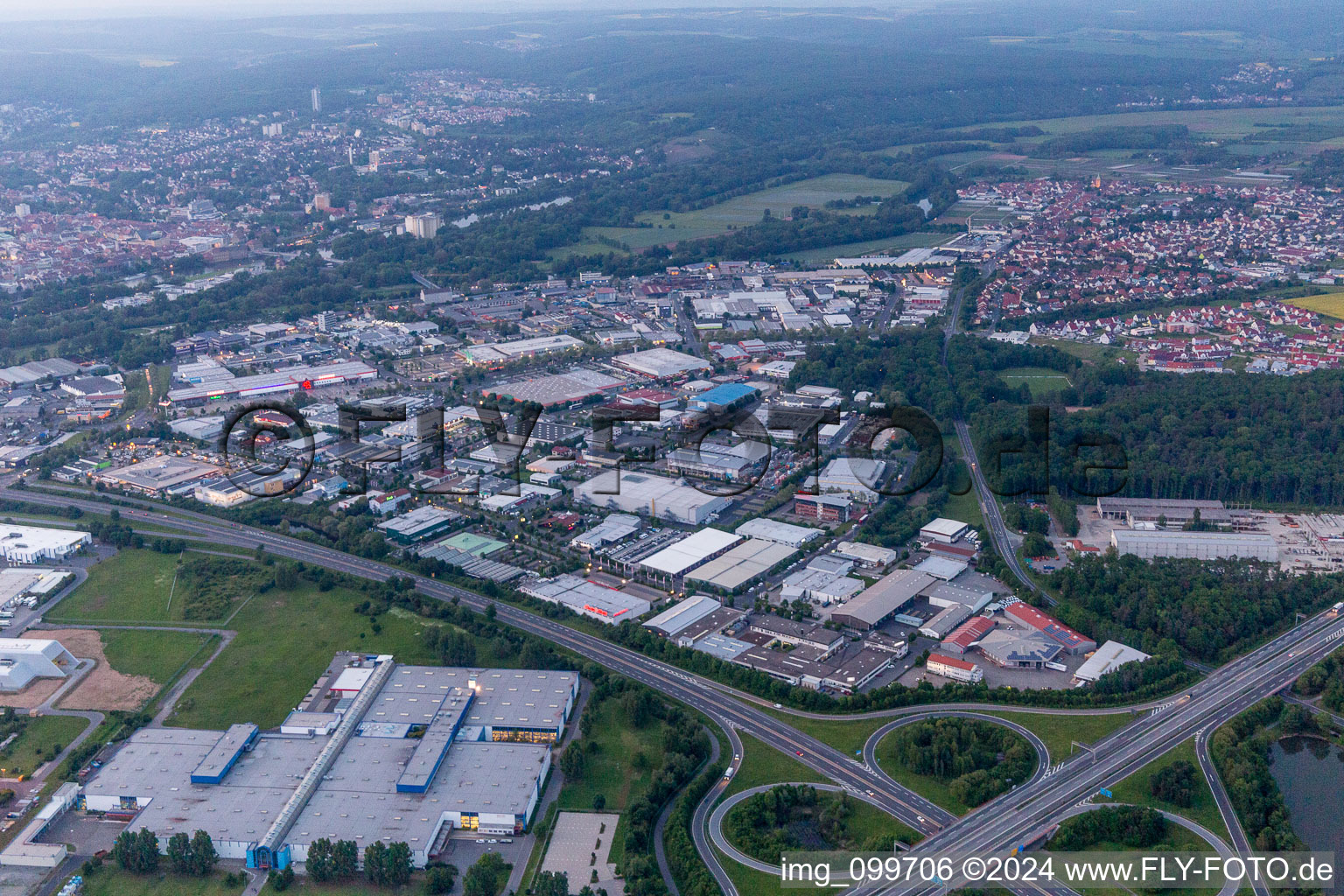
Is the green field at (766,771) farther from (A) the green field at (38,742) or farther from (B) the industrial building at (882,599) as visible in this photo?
(A) the green field at (38,742)

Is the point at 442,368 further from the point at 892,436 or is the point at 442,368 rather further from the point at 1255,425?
the point at 1255,425

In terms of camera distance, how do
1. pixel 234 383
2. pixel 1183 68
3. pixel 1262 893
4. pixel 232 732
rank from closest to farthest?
pixel 1262 893
pixel 232 732
pixel 234 383
pixel 1183 68

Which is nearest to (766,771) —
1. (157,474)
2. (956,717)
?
(956,717)

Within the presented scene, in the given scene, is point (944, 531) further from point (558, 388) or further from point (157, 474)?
point (157, 474)

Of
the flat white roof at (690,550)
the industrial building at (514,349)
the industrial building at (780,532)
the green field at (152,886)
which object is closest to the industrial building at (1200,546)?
the industrial building at (780,532)

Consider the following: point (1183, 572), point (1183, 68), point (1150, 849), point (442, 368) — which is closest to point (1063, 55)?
point (1183, 68)
